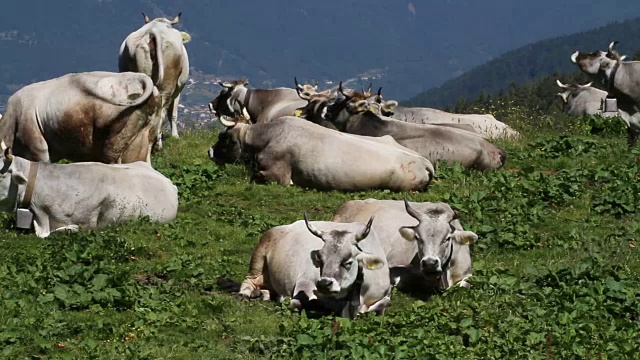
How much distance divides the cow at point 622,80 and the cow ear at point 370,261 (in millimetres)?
12263

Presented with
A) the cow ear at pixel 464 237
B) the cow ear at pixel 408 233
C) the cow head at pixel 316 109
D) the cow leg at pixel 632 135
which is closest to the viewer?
the cow ear at pixel 408 233

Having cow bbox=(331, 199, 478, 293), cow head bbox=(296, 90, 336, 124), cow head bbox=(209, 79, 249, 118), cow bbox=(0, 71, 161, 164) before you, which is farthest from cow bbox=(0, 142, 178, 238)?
cow head bbox=(209, 79, 249, 118)

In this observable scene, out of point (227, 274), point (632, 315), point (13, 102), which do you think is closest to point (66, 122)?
point (13, 102)

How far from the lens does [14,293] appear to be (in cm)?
1305

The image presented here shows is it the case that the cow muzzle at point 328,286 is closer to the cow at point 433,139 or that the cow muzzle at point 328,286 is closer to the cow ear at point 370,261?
the cow ear at point 370,261

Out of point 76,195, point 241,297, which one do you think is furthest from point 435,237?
point 76,195

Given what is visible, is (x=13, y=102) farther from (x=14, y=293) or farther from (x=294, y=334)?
(x=294, y=334)

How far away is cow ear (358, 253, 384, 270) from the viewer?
13.1 metres

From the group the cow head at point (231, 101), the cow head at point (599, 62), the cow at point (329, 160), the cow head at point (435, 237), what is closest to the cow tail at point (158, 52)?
the cow at point (329, 160)

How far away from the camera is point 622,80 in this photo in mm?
24953

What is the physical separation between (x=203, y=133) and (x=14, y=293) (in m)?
14.7

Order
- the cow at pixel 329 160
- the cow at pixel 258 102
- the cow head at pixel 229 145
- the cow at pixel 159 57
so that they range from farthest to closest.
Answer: the cow at pixel 258 102 → the cow at pixel 159 57 → the cow head at pixel 229 145 → the cow at pixel 329 160

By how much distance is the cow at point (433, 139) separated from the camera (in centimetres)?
2247

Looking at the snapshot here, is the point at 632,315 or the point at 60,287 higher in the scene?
the point at 632,315
